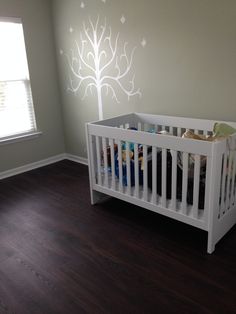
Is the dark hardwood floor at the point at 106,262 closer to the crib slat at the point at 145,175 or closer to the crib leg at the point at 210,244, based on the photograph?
the crib leg at the point at 210,244

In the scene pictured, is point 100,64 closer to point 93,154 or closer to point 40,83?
point 40,83

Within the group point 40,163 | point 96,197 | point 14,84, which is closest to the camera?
point 96,197

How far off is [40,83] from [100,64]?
36.7 inches

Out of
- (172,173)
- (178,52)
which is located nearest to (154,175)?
(172,173)

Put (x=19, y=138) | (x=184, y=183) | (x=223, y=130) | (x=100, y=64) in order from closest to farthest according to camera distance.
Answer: (x=184, y=183) → (x=223, y=130) → (x=100, y=64) → (x=19, y=138)

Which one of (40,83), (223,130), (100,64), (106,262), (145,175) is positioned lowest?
(106,262)

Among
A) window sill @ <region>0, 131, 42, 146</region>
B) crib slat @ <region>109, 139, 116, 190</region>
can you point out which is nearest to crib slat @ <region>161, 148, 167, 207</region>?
crib slat @ <region>109, 139, 116, 190</region>

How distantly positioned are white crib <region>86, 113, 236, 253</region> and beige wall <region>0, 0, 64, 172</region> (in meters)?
1.43

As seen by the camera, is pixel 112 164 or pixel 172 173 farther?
pixel 112 164

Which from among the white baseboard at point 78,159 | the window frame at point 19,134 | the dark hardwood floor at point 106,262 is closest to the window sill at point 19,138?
the window frame at point 19,134

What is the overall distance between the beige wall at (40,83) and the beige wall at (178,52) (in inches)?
18.8

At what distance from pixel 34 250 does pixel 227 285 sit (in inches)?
52.3

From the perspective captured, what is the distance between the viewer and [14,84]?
3.44m

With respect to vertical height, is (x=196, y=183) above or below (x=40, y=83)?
below
